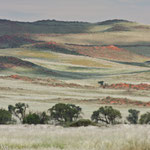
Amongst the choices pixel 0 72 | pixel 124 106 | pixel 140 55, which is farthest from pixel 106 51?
pixel 124 106

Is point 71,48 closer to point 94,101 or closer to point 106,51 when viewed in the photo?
point 106,51

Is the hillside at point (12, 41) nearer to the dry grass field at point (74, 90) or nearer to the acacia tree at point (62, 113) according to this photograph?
the dry grass field at point (74, 90)

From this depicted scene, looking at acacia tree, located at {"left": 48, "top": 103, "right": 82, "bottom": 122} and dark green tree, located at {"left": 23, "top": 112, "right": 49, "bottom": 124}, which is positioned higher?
acacia tree, located at {"left": 48, "top": 103, "right": 82, "bottom": 122}

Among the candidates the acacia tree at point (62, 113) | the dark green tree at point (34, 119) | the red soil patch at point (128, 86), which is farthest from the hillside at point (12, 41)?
the dark green tree at point (34, 119)

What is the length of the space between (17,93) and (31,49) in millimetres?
84148

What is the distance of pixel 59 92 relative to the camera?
74.7 metres

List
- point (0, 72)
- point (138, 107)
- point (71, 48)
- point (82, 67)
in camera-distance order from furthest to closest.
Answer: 1. point (71, 48)
2. point (82, 67)
3. point (0, 72)
4. point (138, 107)

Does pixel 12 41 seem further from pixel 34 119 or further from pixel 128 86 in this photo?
pixel 34 119

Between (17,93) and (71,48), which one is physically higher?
(71,48)

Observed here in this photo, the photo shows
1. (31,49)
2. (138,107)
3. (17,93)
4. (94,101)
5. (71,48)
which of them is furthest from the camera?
(71,48)

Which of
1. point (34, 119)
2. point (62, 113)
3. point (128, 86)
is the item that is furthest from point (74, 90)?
point (34, 119)

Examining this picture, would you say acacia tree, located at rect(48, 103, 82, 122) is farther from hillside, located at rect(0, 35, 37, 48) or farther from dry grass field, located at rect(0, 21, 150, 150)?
hillside, located at rect(0, 35, 37, 48)

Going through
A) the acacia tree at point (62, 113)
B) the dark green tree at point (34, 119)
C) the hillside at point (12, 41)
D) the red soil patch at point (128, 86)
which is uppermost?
the hillside at point (12, 41)

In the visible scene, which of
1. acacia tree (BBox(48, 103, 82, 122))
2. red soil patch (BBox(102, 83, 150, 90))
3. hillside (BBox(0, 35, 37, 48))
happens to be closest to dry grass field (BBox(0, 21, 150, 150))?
red soil patch (BBox(102, 83, 150, 90))
